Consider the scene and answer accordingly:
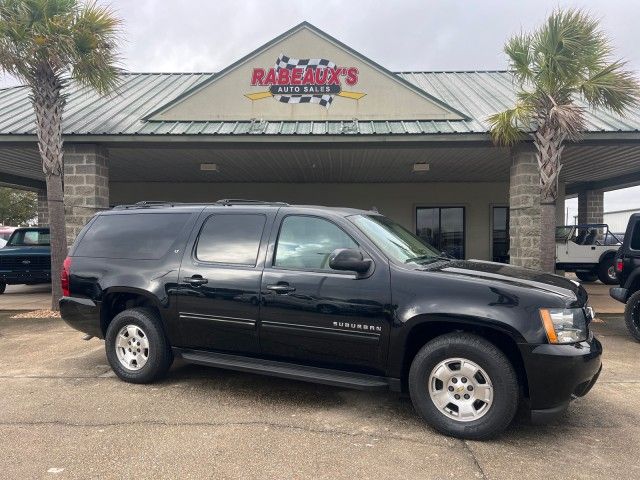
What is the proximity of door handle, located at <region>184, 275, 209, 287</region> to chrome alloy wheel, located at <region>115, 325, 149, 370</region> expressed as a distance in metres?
0.78

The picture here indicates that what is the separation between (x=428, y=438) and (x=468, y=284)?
1.18m

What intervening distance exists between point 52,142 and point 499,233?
1366cm

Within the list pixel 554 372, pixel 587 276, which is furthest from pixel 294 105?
pixel 587 276

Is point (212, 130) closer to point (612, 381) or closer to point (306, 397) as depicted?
point (306, 397)

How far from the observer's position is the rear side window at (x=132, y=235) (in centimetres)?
473

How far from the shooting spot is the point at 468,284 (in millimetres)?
3545

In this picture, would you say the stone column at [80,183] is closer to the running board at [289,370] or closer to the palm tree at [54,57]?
the palm tree at [54,57]

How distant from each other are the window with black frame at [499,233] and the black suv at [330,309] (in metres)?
12.5

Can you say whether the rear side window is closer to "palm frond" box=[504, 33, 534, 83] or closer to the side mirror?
the side mirror

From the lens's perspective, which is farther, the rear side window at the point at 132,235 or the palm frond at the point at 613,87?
the palm frond at the point at 613,87

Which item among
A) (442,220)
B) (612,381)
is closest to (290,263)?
(612,381)

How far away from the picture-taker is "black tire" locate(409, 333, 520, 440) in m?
3.36

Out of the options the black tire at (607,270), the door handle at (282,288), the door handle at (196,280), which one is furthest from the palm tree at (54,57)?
the black tire at (607,270)

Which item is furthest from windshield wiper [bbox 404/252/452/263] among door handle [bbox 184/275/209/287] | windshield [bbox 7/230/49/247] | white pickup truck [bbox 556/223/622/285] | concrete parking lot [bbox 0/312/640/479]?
windshield [bbox 7/230/49/247]
